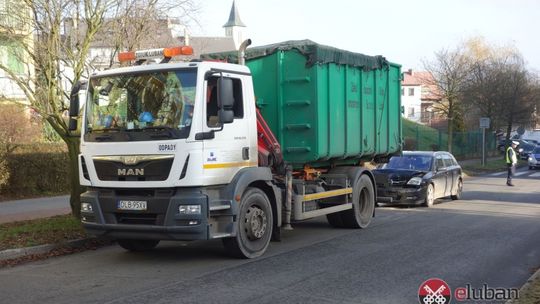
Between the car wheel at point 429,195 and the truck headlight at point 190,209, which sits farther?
the car wheel at point 429,195

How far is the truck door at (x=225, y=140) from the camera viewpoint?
7992mm

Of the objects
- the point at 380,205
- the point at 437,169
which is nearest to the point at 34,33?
the point at 380,205

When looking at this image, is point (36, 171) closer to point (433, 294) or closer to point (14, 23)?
point (14, 23)

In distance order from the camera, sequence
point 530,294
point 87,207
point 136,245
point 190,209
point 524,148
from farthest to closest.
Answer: point 524,148, point 136,245, point 87,207, point 190,209, point 530,294

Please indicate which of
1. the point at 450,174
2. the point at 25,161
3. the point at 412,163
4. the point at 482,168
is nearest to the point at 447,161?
the point at 450,174

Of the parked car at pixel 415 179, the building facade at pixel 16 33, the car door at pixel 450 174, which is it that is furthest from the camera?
the car door at pixel 450 174

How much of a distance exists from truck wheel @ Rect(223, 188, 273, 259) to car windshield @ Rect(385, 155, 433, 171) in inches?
320

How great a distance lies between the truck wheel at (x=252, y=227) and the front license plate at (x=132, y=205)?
130 centimetres

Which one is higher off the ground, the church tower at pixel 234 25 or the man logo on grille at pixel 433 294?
the church tower at pixel 234 25

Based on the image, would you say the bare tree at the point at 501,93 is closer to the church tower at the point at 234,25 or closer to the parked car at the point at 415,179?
the parked car at the point at 415,179

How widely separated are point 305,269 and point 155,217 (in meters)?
2.11

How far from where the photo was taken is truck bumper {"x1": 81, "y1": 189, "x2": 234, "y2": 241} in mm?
7750

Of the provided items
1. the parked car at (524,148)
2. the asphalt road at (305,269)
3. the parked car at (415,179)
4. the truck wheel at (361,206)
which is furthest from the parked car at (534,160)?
the truck wheel at (361,206)

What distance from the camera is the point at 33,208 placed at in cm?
1455
